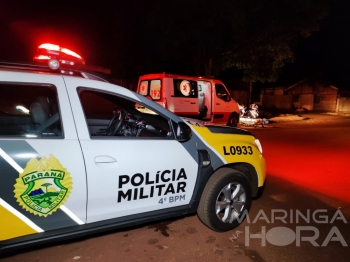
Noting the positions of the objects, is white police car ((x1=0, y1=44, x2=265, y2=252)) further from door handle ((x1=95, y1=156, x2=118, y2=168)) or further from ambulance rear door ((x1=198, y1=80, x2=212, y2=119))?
ambulance rear door ((x1=198, y1=80, x2=212, y2=119))

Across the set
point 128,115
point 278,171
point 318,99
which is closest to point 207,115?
point 278,171

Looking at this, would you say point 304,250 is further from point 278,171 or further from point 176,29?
point 176,29

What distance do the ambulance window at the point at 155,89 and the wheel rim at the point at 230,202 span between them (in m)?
7.06

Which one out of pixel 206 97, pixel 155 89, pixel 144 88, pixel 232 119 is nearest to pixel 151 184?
pixel 155 89

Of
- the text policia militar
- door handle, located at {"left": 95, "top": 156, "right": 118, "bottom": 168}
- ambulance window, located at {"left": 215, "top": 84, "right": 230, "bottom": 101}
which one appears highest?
ambulance window, located at {"left": 215, "top": 84, "right": 230, "bottom": 101}

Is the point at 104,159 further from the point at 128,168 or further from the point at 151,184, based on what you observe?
the point at 151,184

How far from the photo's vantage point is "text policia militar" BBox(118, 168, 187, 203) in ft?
9.36

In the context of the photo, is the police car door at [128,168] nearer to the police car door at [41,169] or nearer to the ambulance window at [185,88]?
the police car door at [41,169]

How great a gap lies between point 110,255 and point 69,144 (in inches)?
52.1

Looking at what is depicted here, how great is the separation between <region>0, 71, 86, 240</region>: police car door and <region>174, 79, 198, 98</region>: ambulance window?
7970 mm

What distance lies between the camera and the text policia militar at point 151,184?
9.36ft

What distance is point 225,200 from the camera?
361cm

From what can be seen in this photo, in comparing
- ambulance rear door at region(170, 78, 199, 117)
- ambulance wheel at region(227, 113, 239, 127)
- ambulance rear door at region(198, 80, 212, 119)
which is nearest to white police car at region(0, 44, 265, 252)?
ambulance rear door at region(170, 78, 199, 117)

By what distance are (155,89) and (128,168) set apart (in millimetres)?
8022
